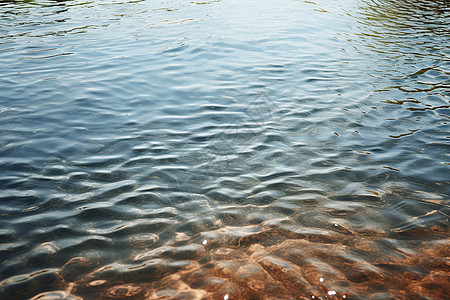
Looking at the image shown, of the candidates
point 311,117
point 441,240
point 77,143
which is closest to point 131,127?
point 77,143

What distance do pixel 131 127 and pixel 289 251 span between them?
3843mm

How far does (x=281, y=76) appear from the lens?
8.78 meters

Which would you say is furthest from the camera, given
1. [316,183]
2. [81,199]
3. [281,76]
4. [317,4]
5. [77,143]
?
[317,4]

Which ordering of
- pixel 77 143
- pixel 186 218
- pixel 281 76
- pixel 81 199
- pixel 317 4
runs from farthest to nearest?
pixel 317 4 → pixel 281 76 → pixel 77 143 → pixel 81 199 → pixel 186 218

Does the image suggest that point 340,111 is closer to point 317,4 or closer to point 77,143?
point 77,143

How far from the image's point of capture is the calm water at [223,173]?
10.5ft

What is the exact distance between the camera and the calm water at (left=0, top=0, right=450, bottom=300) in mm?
3193

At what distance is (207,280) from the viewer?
123 inches

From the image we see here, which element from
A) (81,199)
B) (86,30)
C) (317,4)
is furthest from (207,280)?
(317,4)

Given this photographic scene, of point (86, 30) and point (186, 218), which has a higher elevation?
point (86, 30)

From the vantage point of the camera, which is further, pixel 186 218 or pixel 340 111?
pixel 340 111

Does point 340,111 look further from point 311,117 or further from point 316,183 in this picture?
point 316,183

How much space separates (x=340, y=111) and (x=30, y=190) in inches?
216

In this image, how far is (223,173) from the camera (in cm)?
483
